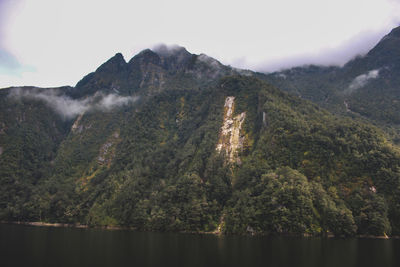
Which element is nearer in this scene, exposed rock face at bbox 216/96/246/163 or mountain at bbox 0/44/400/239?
mountain at bbox 0/44/400/239

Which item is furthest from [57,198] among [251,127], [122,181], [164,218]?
[251,127]

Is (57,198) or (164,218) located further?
(57,198)

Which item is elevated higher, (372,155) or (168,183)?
(372,155)

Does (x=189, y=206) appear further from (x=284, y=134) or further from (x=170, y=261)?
(x=170, y=261)

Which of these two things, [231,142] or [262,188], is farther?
[231,142]

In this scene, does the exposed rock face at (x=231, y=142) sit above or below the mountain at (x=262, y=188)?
above

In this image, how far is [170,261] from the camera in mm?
48688

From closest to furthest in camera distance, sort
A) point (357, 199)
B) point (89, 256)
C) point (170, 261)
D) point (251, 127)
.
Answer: point (170, 261) < point (89, 256) < point (357, 199) < point (251, 127)

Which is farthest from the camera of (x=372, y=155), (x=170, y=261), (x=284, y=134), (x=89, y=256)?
(x=284, y=134)

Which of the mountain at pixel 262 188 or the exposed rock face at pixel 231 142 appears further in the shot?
the exposed rock face at pixel 231 142

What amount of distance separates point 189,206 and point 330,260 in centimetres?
9401

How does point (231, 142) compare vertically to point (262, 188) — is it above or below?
above

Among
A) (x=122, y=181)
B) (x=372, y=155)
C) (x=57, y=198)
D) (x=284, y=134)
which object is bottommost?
(x=57, y=198)

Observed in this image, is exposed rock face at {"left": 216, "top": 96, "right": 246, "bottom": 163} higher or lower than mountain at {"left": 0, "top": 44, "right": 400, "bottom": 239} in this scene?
higher
